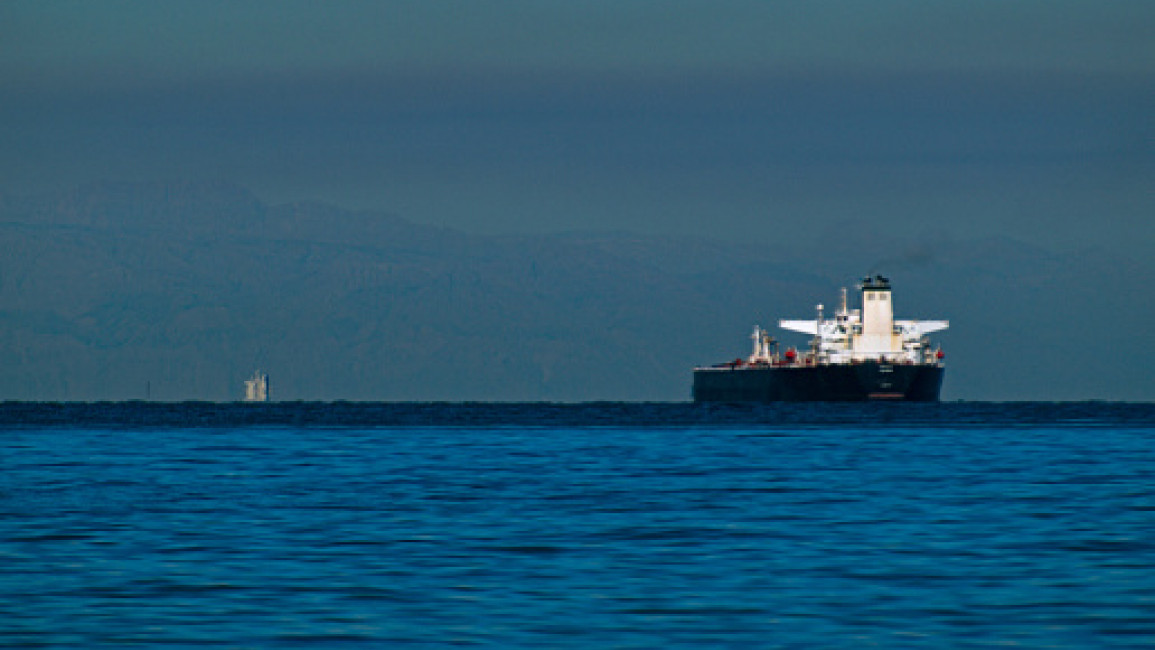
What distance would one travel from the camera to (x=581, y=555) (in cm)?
3038

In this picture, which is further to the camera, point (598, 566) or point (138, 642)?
point (598, 566)

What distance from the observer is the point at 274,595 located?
83.1 feet

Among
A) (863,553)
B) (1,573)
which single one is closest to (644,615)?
(863,553)

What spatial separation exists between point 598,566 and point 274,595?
5.65 meters

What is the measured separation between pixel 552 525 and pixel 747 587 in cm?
1052

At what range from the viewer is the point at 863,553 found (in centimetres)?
3038

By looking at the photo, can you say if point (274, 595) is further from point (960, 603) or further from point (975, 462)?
point (975, 462)

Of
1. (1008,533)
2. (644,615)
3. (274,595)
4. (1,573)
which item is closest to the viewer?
(644,615)

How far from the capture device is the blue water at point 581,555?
22.4 meters

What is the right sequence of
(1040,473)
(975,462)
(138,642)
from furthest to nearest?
(975,462) < (1040,473) < (138,642)

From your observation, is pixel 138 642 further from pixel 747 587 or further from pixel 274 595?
pixel 747 587

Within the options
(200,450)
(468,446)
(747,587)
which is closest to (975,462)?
(468,446)

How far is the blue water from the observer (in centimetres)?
2241

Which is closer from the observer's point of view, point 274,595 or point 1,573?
point 274,595
